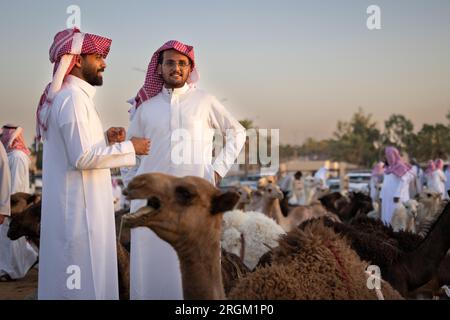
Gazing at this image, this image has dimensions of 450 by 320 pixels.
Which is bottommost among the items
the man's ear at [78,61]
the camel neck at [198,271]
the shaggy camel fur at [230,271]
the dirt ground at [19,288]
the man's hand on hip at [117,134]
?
the dirt ground at [19,288]

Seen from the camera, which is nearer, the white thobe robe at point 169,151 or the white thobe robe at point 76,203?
the white thobe robe at point 76,203

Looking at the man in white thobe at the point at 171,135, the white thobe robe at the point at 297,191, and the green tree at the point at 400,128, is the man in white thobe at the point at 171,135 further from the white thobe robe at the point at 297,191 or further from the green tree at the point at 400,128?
the green tree at the point at 400,128

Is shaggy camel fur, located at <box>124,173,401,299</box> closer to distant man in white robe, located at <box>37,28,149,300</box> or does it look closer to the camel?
distant man in white robe, located at <box>37,28,149,300</box>

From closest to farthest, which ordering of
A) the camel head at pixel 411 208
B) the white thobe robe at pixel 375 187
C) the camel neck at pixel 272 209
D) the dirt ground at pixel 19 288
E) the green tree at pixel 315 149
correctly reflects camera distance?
the dirt ground at pixel 19 288, the camel head at pixel 411 208, the camel neck at pixel 272 209, the white thobe robe at pixel 375 187, the green tree at pixel 315 149

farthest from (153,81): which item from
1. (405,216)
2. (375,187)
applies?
(375,187)

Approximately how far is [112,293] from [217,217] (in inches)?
55.0

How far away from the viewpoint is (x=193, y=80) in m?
5.04

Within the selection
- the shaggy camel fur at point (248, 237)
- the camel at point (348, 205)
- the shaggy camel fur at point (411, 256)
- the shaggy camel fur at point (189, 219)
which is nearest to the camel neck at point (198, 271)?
the shaggy camel fur at point (189, 219)

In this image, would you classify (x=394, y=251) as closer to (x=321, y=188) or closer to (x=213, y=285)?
(x=213, y=285)

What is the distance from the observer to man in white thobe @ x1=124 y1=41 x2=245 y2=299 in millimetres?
4441

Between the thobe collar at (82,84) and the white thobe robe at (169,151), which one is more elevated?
the thobe collar at (82,84)

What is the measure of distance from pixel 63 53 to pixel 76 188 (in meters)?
0.87

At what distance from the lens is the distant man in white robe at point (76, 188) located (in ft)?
13.0
